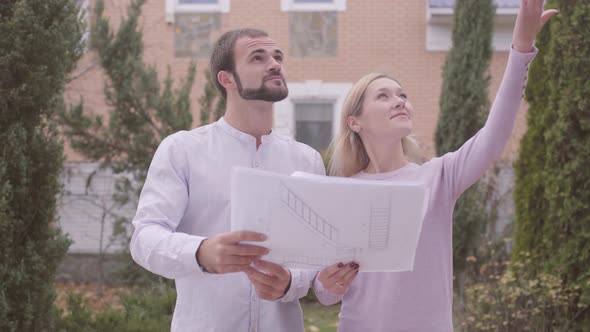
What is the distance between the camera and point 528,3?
2.24 metres

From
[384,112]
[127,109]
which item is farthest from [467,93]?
[384,112]

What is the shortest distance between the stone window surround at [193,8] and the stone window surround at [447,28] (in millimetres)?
3217

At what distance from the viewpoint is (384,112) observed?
265 cm

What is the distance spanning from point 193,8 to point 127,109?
130 inches

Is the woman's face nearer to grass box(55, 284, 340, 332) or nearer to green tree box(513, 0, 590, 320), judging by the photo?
green tree box(513, 0, 590, 320)

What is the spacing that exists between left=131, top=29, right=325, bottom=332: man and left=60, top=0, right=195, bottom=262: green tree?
6.25 metres

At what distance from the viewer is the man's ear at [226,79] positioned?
2615 mm

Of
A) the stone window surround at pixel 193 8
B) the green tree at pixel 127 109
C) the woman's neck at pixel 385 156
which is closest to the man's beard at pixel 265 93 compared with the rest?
the woman's neck at pixel 385 156

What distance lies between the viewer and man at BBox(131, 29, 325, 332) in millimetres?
2154

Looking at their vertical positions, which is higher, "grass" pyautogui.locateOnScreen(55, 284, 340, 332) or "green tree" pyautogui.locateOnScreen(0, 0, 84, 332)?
"green tree" pyautogui.locateOnScreen(0, 0, 84, 332)

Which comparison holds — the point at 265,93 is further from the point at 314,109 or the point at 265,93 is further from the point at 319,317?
the point at 314,109

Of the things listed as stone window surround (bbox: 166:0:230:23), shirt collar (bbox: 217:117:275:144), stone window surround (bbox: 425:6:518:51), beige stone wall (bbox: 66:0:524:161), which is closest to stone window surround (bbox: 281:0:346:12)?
beige stone wall (bbox: 66:0:524:161)

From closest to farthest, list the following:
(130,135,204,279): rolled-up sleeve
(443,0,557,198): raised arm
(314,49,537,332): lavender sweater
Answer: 1. (130,135,204,279): rolled-up sleeve
2. (443,0,557,198): raised arm
3. (314,49,537,332): lavender sweater

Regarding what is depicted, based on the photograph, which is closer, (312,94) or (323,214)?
(323,214)
